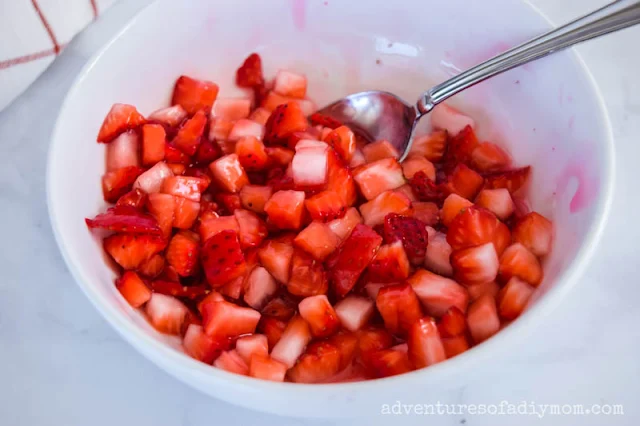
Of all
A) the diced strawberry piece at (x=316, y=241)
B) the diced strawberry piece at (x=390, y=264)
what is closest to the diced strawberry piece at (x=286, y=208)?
the diced strawberry piece at (x=316, y=241)

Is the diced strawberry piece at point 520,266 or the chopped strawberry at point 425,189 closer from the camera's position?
the diced strawberry piece at point 520,266

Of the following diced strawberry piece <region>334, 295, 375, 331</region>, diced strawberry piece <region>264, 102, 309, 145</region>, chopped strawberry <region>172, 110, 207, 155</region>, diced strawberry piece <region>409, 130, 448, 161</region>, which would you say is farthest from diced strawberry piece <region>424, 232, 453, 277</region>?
chopped strawberry <region>172, 110, 207, 155</region>

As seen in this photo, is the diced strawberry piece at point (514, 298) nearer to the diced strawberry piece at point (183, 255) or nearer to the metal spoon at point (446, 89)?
the metal spoon at point (446, 89)

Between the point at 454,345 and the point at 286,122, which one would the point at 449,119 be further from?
the point at 454,345

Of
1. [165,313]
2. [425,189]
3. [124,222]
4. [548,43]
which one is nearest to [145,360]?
[165,313]

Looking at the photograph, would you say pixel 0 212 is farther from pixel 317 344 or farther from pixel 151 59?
pixel 317 344
